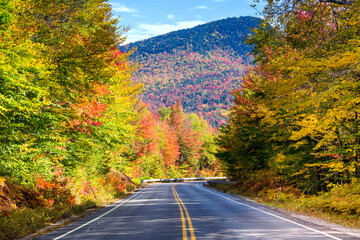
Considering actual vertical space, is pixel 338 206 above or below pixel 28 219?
below

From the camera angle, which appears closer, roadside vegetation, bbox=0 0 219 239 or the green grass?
roadside vegetation, bbox=0 0 219 239

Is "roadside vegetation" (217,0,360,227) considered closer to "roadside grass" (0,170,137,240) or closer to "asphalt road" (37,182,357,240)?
"asphalt road" (37,182,357,240)

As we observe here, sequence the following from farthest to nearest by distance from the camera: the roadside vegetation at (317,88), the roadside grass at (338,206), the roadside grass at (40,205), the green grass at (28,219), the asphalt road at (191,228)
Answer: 1. the roadside grass at (338,206)
2. the roadside vegetation at (317,88)
3. the roadside grass at (40,205)
4. the green grass at (28,219)
5. the asphalt road at (191,228)

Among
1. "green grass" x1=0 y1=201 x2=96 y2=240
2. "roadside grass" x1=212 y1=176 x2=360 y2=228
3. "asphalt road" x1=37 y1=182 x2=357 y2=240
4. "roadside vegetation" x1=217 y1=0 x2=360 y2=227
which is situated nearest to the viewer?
"asphalt road" x1=37 y1=182 x2=357 y2=240

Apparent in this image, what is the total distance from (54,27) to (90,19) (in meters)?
1.66

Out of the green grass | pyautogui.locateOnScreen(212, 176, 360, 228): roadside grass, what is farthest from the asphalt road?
pyautogui.locateOnScreen(212, 176, 360, 228): roadside grass

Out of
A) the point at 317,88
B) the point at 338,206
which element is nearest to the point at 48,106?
the point at 317,88

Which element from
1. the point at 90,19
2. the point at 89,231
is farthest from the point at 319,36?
the point at 89,231

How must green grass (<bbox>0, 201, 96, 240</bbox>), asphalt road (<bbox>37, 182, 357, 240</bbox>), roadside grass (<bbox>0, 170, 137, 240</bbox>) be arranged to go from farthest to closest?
roadside grass (<bbox>0, 170, 137, 240</bbox>) < green grass (<bbox>0, 201, 96, 240</bbox>) < asphalt road (<bbox>37, 182, 357, 240</bbox>)

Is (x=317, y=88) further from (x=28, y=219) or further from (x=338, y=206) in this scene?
(x=28, y=219)

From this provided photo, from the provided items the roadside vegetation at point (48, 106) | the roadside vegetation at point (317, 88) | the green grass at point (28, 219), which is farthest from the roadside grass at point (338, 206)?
the green grass at point (28, 219)

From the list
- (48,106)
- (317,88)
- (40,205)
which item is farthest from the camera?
(40,205)

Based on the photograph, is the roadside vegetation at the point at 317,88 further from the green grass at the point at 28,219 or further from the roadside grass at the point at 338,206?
the green grass at the point at 28,219

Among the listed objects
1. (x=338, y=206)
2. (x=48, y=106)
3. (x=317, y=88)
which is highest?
(x=317, y=88)
